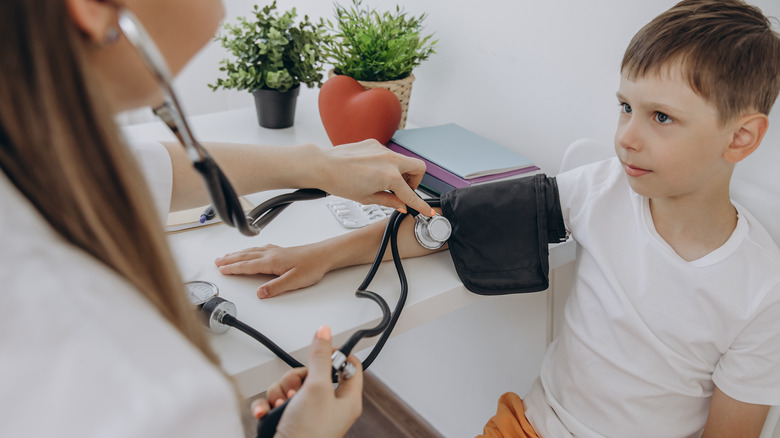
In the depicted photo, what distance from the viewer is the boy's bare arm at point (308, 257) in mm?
829

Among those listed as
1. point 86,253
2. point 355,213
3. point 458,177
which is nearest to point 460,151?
point 458,177

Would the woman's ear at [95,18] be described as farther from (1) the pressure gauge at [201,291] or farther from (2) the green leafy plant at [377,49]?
(2) the green leafy plant at [377,49]

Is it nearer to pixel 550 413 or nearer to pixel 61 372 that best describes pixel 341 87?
pixel 550 413

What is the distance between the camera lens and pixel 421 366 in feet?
5.56

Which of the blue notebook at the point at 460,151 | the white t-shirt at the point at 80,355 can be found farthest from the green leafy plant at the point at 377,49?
the white t-shirt at the point at 80,355

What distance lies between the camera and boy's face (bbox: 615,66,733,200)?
0.75 m

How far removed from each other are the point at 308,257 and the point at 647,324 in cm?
47

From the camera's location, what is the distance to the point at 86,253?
1.36 feet

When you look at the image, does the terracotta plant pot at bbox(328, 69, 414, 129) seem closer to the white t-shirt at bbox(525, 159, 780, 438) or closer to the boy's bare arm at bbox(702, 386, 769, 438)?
the white t-shirt at bbox(525, 159, 780, 438)

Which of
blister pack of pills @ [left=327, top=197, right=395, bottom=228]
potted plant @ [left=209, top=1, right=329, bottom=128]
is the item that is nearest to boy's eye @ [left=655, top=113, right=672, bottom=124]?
blister pack of pills @ [left=327, top=197, right=395, bottom=228]

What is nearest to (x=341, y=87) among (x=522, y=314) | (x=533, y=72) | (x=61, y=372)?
(x=533, y=72)

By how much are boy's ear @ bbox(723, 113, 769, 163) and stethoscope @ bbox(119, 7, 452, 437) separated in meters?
0.38

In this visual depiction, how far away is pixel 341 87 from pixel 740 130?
70 centimetres

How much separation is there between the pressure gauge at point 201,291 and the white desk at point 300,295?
34 millimetres
